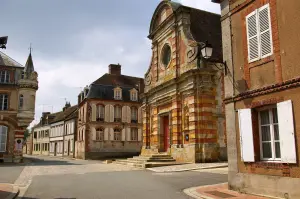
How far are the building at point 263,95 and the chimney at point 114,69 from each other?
28553 millimetres

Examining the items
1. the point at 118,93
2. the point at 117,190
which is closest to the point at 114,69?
the point at 118,93

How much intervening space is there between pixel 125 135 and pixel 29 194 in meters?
25.6

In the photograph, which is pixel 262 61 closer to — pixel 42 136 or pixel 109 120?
pixel 109 120

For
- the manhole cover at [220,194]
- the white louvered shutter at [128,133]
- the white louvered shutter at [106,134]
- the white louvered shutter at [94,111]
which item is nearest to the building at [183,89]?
the manhole cover at [220,194]

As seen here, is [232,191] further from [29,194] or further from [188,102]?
[188,102]

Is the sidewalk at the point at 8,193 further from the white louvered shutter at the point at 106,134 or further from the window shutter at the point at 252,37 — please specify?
the white louvered shutter at the point at 106,134

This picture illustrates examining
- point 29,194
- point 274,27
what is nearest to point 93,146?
point 29,194

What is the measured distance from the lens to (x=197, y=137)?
Answer: 17.1 metres

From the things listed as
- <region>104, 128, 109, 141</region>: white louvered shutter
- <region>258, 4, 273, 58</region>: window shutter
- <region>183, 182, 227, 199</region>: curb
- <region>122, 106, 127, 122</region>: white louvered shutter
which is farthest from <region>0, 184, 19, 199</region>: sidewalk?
<region>122, 106, 127, 122</region>: white louvered shutter

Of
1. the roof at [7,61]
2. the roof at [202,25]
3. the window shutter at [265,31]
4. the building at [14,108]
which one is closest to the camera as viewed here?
the window shutter at [265,31]

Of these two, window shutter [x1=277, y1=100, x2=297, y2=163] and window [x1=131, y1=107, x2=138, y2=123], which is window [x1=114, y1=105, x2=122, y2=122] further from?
window shutter [x1=277, y1=100, x2=297, y2=163]

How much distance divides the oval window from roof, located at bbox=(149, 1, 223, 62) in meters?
1.89

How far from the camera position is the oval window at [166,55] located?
21.4 meters

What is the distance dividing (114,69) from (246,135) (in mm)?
30346
